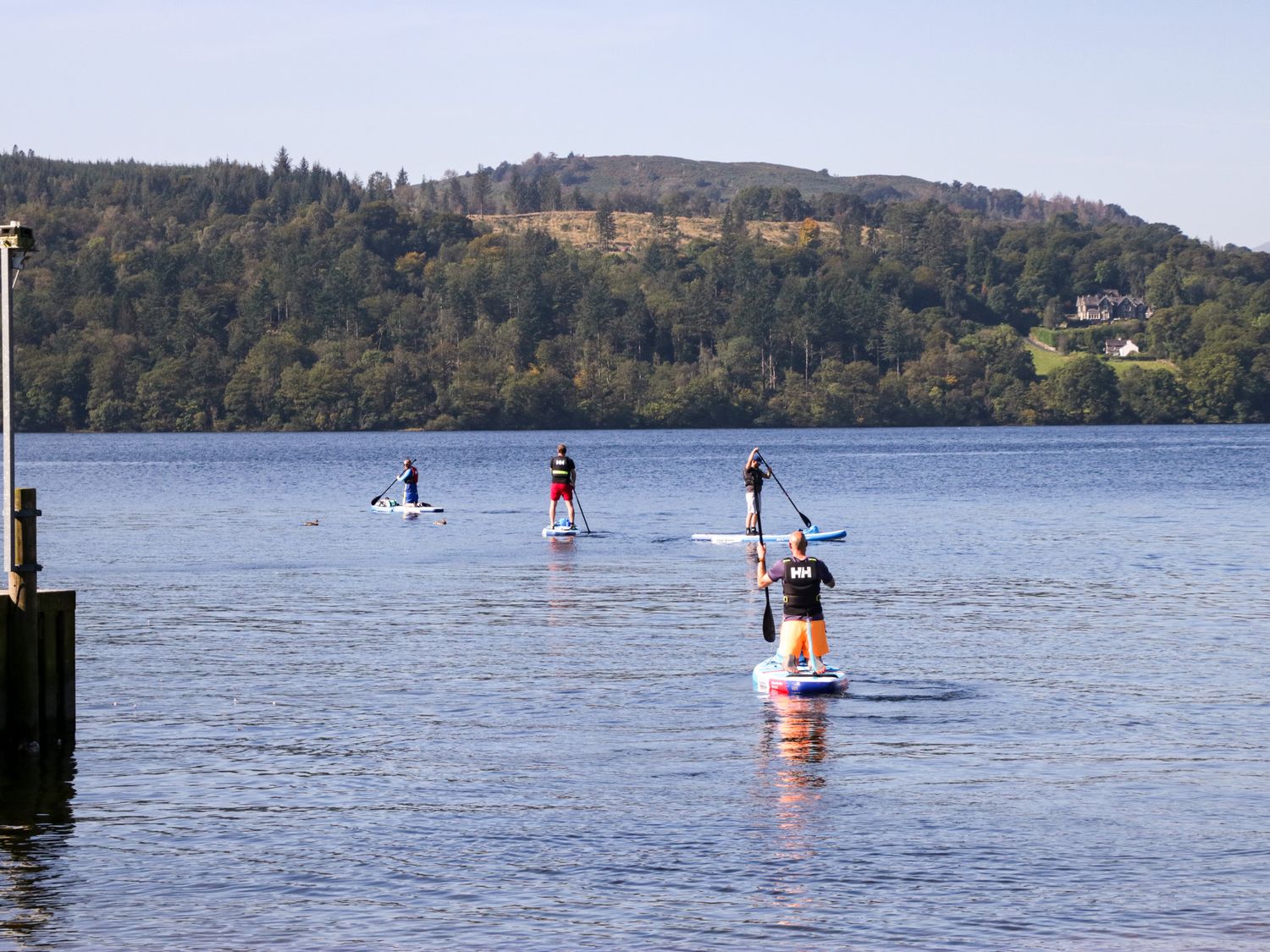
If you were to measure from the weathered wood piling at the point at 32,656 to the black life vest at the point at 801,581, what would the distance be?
27.0 feet

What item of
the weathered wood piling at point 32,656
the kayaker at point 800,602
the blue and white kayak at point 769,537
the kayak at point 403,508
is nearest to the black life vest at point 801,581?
the kayaker at point 800,602

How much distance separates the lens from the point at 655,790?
53.2 feet

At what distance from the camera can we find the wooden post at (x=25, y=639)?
17.4 meters

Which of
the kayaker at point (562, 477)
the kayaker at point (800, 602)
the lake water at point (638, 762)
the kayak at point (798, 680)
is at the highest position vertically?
the kayaker at point (562, 477)

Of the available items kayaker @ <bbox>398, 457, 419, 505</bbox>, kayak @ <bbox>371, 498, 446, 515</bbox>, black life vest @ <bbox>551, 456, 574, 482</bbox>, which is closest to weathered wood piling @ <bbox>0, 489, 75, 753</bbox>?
black life vest @ <bbox>551, 456, 574, 482</bbox>

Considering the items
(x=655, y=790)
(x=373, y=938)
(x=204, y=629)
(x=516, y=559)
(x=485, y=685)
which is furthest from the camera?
(x=516, y=559)

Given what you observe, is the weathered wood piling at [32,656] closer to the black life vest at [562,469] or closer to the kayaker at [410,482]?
the black life vest at [562,469]

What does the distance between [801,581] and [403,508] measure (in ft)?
126

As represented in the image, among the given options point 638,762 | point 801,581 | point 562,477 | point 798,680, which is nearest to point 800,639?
point 798,680

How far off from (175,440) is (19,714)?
171 m

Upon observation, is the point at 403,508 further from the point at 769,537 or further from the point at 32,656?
the point at 32,656

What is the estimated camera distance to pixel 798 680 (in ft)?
68.9

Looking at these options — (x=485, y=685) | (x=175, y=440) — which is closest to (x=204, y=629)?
(x=485, y=685)

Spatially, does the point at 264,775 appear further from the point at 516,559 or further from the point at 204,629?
the point at 516,559
